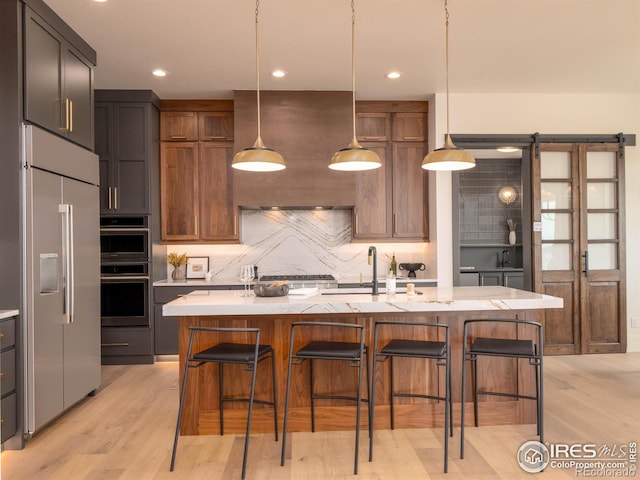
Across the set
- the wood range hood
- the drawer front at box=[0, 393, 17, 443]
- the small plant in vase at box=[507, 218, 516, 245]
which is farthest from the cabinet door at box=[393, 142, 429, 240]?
the drawer front at box=[0, 393, 17, 443]

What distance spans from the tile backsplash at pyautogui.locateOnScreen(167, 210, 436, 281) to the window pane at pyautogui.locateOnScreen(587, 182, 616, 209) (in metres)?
2.01

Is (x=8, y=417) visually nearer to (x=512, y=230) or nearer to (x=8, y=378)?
(x=8, y=378)

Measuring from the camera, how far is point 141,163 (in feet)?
17.7

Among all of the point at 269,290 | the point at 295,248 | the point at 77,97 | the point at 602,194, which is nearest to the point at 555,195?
the point at 602,194

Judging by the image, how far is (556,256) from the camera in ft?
18.9

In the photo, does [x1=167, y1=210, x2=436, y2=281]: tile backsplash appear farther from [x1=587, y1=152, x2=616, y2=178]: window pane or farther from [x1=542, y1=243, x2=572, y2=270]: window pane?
[x1=587, y1=152, x2=616, y2=178]: window pane

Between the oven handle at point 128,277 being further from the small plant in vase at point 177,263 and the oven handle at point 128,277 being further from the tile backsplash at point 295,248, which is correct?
the tile backsplash at point 295,248

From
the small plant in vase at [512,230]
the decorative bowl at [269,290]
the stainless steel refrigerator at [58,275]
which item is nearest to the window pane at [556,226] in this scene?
the small plant in vase at [512,230]

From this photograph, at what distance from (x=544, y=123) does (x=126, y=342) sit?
5.28 meters

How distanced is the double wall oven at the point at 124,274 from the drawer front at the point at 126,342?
75 mm

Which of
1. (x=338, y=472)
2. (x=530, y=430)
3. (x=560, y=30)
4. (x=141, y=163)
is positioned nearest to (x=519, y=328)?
(x=530, y=430)

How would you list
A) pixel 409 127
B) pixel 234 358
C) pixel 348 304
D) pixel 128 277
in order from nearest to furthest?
pixel 234 358
pixel 348 304
pixel 128 277
pixel 409 127

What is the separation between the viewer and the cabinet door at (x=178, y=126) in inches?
225

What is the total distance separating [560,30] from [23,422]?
15.9 feet
